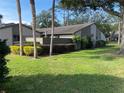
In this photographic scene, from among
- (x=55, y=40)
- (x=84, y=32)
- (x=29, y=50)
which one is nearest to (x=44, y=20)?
(x=84, y=32)

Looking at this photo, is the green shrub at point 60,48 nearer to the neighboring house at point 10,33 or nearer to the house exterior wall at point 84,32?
the house exterior wall at point 84,32

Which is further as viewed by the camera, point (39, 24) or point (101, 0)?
point (39, 24)

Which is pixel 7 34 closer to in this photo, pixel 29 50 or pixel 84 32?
pixel 84 32

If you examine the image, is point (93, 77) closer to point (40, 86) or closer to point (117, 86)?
point (117, 86)

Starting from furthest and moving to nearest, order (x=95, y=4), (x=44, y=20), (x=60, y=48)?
(x=44, y=20), (x=60, y=48), (x=95, y=4)

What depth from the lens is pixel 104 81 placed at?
31.8 ft

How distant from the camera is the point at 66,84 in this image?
9.09 meters

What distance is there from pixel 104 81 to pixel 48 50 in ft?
54.4

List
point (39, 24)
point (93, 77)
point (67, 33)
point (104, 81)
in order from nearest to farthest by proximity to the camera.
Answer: point (104, 81) → point (93, 77) → point (67, 33) → point (39, 24)

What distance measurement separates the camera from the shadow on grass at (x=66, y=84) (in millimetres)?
8203

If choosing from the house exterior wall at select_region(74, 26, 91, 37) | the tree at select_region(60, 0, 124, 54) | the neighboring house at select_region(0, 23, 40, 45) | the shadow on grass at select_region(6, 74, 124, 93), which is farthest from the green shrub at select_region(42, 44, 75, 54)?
the shadow on grass at select_region(6, 74, 124, 93)

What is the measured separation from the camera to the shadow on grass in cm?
820

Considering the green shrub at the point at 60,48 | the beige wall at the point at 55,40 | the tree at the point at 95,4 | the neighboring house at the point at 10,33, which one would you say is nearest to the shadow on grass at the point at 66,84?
the tree at the point at 95,4

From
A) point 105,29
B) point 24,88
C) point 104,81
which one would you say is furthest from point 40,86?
point 105,29
